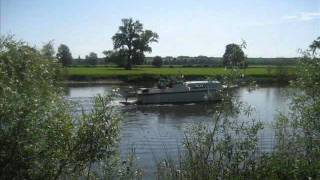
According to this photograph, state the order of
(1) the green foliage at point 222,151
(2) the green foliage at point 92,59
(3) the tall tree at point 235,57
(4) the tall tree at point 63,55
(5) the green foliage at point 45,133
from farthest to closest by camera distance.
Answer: (2) the green foliage at point 92,59 → (4) the tall tree at point 63,55 → (3) the tall tree at point 235,57 → (1) the green foliage at point 222,151 → (5) the green foliage at point 45,133

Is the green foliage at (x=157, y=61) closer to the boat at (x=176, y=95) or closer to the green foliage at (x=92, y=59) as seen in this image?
the green foliage at (x=92, y=59)

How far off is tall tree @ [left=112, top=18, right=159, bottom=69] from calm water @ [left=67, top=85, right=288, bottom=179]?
62.0m

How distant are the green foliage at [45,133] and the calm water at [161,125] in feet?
16.6

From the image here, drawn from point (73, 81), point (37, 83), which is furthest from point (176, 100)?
point (37, 83)

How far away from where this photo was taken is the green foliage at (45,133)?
793 cm

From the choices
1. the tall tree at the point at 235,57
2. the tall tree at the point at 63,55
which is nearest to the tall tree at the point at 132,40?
the tall tree at the point at 63,55

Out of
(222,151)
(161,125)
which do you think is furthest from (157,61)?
(222,151)

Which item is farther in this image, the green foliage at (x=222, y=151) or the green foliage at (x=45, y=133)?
the green foliage at (x=222, y=151)

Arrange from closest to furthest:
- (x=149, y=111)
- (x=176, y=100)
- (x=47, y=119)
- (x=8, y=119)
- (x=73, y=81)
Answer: (x=8, y=119) < (x=47, y=119) < (x=149, y=111) < (x=176, y=100) < (x=73, y=81)

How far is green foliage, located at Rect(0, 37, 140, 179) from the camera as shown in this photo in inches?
312

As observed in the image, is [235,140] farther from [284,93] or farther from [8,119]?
[8,119]

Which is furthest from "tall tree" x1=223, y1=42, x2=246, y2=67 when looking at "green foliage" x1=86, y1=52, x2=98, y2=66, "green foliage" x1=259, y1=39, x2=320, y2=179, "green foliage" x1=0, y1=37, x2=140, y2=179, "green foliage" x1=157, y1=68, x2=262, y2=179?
"green foliage" x1=86, y1=52, x2=98, y2=66

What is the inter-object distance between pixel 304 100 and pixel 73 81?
3161 inches

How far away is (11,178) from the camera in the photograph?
813 cm
